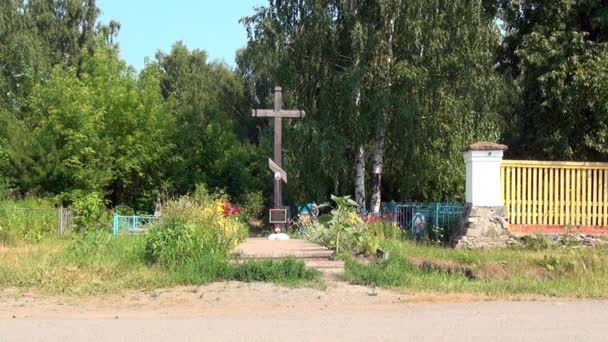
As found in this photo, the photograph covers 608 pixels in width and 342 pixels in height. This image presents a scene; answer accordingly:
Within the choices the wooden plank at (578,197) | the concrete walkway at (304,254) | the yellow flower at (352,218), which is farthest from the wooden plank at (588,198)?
the concrete walkway at (304,254)

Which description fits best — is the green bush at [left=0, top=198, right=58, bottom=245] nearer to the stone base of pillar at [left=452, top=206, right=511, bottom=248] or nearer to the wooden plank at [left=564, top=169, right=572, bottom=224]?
the stone base of pillar at [left=452, top=206, right=511, bottom=248]

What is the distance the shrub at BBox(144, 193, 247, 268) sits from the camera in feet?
40.2

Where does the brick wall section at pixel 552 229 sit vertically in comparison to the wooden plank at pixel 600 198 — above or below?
below

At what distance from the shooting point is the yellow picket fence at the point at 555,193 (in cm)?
1716

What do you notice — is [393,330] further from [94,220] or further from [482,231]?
[94,220]

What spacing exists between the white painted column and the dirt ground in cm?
637

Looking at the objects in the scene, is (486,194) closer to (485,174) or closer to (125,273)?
(485,174)

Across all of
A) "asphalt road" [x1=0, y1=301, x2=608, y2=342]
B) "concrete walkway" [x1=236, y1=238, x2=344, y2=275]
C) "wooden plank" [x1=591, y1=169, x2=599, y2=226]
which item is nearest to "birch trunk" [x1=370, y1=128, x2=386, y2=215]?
"wooden plank" [x1=591, y1=169, x2=599, y2=226]

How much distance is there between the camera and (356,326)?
8.45m

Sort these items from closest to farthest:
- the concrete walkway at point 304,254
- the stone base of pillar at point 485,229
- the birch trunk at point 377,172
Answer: the concrete walkway at point 304,254 → the stone base of pillar at point 485,229 → the birch trunk at point 377,172

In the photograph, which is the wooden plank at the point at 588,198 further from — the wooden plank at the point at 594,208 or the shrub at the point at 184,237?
the shrub at the point at 184,237

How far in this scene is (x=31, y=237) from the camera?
18938 millimetres

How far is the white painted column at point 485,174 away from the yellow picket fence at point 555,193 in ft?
1.30

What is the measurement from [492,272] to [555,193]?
5383 mm
